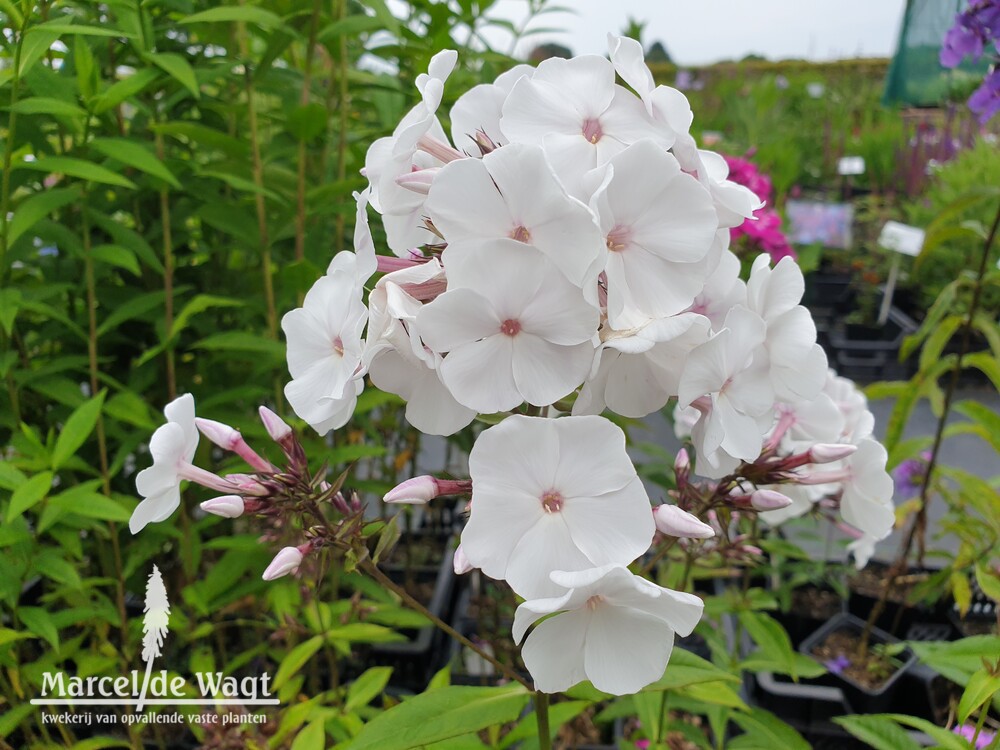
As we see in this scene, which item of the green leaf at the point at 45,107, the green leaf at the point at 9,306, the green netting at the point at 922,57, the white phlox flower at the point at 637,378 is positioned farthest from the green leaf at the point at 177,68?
the green netting at the point at 922,57

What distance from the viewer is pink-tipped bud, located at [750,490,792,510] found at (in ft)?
2.15

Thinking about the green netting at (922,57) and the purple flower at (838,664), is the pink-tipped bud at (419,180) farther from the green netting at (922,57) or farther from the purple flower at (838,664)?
the green netting at (922,57)

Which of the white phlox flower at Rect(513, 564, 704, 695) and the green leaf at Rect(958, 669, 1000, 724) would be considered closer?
the white phlox flower at Rect(513, 564, 704, 695)

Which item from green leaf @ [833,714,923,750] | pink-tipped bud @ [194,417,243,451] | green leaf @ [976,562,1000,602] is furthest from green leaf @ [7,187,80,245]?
green leaf @ [976,562,1000,602]

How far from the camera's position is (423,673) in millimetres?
1370

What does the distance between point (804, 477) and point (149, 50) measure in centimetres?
93

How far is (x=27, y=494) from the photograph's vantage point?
2.53 ft

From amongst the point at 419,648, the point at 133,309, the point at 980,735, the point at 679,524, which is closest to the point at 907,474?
the point at 980,735

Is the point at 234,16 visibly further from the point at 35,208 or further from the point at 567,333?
the point at 567,333

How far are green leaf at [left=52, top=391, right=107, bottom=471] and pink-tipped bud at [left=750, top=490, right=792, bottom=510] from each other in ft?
2.37

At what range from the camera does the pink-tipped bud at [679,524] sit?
0.55m

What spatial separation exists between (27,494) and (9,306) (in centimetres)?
23

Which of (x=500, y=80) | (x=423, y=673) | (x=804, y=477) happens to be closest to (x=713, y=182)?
(x=500, y=80)

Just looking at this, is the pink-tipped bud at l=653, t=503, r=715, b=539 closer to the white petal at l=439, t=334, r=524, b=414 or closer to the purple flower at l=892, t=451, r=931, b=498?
the white petal at l=439, t=334, r=524, b=414
